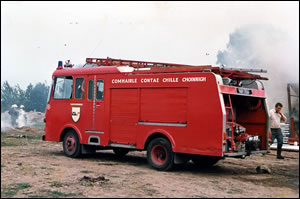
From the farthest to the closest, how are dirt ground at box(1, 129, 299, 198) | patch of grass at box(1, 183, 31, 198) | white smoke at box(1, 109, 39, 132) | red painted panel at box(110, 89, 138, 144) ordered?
white smoke at box(1, 109, 39, 132), red painted panel at box(110, 89, 138, 144), dirt ground at box(1, 129, 299, 198), patch of grass at box(1, 183, 31, 198)

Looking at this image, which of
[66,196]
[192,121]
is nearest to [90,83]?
[192,121]

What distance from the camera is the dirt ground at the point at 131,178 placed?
7.58 metres

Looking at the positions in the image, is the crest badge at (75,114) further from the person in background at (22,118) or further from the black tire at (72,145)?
the person in background at (22,118)

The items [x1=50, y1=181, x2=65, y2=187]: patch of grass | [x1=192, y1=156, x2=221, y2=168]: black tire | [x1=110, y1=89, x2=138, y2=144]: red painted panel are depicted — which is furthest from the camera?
[x1=192, y1=156, x2=221, y2=168]: black tire

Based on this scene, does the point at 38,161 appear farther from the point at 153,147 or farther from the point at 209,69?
the point at 209,69

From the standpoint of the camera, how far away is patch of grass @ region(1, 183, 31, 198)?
6961 millimetres

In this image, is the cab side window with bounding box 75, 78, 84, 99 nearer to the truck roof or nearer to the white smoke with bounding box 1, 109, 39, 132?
the truck roof

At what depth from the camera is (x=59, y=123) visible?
42.8 feet

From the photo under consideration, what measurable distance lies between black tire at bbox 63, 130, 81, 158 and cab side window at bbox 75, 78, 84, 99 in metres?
1.14

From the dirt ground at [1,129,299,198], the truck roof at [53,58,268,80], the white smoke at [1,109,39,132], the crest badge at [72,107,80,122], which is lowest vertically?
the dirt ground at [1,129,299,198]

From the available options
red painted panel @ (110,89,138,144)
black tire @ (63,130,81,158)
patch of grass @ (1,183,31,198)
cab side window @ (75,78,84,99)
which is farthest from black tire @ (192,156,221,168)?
patch of grass @ (1,183,31,198)

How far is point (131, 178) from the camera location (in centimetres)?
916

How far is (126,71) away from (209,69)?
264 cm

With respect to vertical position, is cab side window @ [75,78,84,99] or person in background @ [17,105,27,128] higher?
cab side window @ [75,78,84,99]
